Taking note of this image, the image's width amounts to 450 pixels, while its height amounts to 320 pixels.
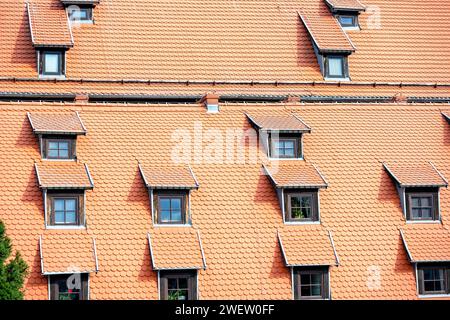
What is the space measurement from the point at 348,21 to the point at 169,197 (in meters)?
19.8

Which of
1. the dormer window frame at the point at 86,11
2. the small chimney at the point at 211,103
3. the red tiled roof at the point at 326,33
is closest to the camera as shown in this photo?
the small chimney at the point at 211,103

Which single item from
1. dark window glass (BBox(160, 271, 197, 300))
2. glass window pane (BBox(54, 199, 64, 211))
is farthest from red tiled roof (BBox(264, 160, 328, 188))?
glass window pane (BBox(54, 199, 64, 211))

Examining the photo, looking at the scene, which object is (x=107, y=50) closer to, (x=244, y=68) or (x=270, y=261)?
(x=244, y=68)

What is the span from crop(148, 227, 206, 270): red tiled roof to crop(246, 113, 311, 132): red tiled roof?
20.3 feet

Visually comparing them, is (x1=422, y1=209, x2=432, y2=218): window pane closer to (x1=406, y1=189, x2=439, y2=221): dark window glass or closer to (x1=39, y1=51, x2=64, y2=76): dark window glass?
(x1=406, y1=189, x2=439, y2=221): dark window glass

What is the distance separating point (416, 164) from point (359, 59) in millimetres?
12080

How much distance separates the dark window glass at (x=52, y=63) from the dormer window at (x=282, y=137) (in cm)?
1109

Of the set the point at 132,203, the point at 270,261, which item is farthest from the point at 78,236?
the point at 270,261

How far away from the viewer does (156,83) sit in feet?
176

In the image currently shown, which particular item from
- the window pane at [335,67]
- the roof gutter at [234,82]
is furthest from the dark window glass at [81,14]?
the window pane at [335,67]

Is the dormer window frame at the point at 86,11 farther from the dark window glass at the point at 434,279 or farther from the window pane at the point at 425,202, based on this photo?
the dark window glass at the point at 434,279

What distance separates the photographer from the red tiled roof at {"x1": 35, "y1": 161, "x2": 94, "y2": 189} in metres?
41.3

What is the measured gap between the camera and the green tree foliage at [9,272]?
36094 millimetres

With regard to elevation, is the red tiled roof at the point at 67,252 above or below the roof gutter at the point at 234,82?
below
